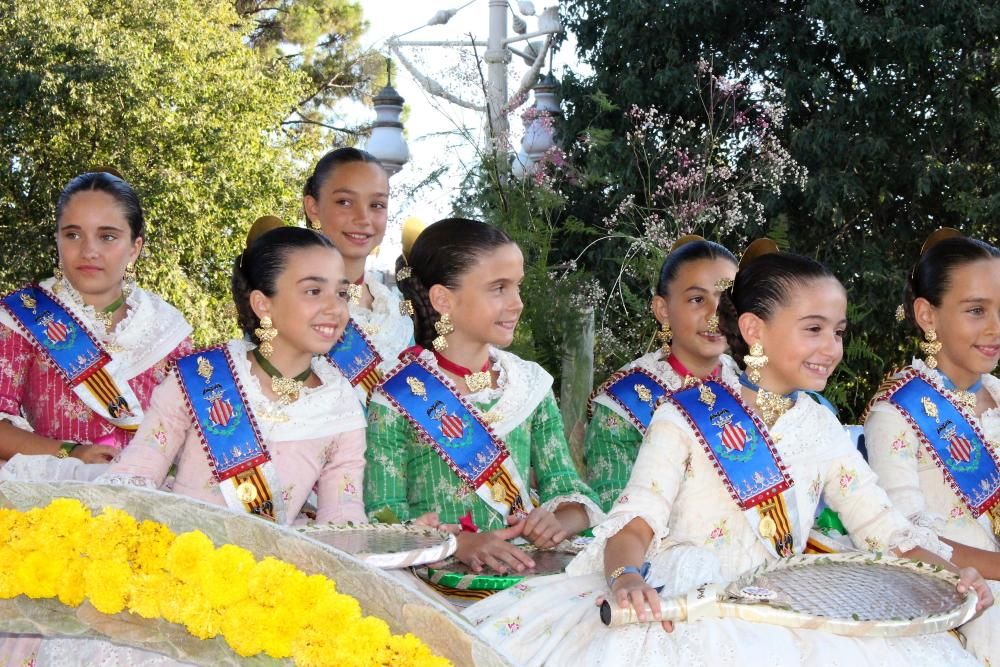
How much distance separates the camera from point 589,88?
41.4 ft

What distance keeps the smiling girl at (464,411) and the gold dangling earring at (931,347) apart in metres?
1.24

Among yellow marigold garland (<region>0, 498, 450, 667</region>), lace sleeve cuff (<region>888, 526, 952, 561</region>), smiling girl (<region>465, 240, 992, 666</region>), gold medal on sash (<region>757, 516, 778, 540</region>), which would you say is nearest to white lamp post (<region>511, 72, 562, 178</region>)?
smiling girl (<region>465, 240, 992, 666</region>)

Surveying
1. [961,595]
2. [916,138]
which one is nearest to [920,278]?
[961,595]

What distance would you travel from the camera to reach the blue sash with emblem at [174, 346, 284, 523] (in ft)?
11.9

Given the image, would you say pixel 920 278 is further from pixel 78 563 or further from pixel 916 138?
pixel 916 138

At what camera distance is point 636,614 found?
8.34 feet

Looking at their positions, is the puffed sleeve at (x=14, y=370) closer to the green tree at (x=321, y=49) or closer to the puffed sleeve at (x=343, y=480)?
the puffed sleeve at (x=343, y=480)

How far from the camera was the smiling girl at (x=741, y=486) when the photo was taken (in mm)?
2936

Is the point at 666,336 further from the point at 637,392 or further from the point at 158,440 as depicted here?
the point at 158,440

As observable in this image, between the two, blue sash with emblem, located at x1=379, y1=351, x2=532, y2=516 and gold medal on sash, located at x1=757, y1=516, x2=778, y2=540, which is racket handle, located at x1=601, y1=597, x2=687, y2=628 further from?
blue sash with emblem, located at x1=379, y1=351, x2=532, y2=516

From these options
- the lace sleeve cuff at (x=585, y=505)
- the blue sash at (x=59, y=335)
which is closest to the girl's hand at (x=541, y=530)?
the lace sleeve cuff at (x=585, y=505)

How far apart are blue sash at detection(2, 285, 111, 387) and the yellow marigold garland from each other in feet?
7.98

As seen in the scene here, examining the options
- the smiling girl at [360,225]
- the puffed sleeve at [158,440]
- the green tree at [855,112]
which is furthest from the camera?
the green tree at [855,112]

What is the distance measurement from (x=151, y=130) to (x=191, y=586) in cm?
1391
